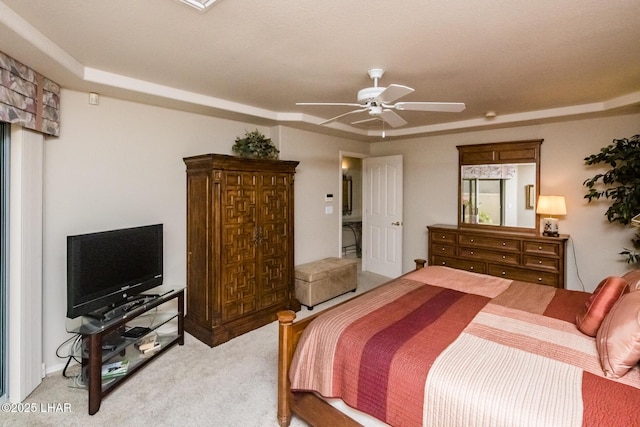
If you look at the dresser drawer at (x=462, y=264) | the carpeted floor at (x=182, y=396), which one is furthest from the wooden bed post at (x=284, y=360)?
the dresser drawer at (x=462, y=264)

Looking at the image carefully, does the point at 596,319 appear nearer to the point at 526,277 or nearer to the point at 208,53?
the point at 526,277

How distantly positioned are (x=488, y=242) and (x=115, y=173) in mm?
4362

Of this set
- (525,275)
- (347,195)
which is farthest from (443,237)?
(347,195)

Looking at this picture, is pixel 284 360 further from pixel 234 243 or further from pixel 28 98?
pixel 28 98

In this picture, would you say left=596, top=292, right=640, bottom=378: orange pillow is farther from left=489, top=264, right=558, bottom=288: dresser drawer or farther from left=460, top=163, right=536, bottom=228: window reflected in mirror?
left=460, top=163, right=536, bottom=228: window reflected in mirror

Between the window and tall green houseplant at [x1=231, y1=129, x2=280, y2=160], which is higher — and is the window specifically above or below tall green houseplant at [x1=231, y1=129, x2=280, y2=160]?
below

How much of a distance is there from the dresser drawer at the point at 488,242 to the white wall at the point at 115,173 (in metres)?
2.85

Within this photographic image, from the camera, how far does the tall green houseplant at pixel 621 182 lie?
3.23 m

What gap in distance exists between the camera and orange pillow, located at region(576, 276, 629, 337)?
1.73 metres

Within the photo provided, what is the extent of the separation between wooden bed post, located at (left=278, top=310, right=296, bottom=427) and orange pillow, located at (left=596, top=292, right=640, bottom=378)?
1536 millimetres

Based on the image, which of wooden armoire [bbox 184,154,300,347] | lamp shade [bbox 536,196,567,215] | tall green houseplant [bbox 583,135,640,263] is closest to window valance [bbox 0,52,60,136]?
wooden armoire [bbox 184,154,300,347]

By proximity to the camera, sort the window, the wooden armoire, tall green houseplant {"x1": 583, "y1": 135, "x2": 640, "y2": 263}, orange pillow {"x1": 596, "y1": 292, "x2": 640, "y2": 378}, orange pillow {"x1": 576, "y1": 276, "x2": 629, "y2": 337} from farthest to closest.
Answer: tall green houseplant {"x1": 583, "y1": 135, "x2": 640, "y2": 263}
the wooden armoire
the window
orange pillow {"x1": 576, "y1": 276, "x2": 629, "y2": 337}
orange pillow {"x1": 596, "y1": 292, "x2": 640, "y2": 378}

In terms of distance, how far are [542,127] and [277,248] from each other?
3.76 m

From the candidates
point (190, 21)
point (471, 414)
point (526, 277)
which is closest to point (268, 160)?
point (190, 21)
